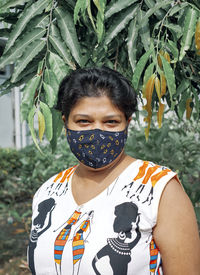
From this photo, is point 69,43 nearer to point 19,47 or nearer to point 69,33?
point 69,33

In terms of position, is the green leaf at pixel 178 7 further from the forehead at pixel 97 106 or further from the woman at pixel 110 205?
the forehead at pixel 97 106

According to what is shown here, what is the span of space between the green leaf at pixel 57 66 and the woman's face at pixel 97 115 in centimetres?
18

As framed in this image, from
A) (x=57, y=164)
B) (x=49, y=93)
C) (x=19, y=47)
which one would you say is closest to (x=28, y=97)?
(x=49, y=93)

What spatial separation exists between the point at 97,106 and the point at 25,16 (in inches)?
21.1

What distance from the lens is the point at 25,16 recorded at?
1727mm

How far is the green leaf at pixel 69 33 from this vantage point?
174 centimetres

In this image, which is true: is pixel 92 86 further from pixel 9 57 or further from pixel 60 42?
pixel 9 57

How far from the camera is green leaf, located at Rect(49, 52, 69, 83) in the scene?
170cm

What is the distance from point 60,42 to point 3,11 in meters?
0.31

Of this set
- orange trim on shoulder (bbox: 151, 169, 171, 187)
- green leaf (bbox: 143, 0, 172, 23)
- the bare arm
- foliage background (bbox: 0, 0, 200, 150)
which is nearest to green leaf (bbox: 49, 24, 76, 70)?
foliage background (bbox: 0, 0, 200, 150)

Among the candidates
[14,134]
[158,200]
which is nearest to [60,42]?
[158,200]

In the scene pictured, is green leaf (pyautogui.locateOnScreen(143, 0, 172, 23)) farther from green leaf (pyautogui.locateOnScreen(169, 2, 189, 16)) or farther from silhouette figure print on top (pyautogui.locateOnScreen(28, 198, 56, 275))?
silhouette figure print on top (pyautogui.locateOnScreen(28, 198, 56, 275))

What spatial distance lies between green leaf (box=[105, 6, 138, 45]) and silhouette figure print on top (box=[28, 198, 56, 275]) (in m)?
0.77

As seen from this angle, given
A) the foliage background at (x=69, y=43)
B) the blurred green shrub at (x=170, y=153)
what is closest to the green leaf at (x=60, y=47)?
the foliage background at (x=69, y=43)
